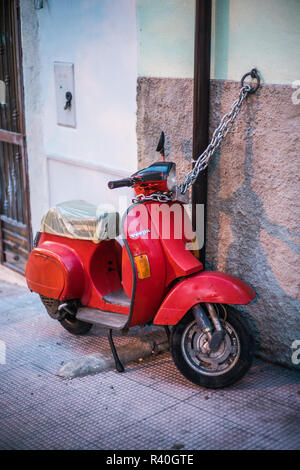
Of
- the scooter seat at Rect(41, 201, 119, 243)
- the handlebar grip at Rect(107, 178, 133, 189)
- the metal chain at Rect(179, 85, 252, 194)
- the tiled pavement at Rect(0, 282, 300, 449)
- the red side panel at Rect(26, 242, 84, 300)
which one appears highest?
the metal chain at Rect(179, 85, 252, 194)

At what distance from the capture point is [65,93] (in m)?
6.02

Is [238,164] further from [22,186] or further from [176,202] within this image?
[22,186]

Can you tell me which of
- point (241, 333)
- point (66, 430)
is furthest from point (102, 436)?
point (241, 333)

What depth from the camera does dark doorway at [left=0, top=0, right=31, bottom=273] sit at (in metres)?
6.64

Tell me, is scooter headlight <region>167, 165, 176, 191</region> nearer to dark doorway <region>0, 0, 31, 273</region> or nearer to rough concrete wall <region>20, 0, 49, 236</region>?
rough concrete wall <region>20, 0, 49, 236</region>

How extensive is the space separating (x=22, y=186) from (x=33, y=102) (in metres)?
1.06

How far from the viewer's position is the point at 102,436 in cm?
349

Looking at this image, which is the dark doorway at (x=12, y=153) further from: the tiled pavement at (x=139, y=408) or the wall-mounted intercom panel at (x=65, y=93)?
the tiled pavement at (x=139, y=408)

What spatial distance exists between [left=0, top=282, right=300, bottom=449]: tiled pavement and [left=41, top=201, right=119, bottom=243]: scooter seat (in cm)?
92

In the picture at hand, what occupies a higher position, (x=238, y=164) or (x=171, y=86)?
(x=171, y=86)

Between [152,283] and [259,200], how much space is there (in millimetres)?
955

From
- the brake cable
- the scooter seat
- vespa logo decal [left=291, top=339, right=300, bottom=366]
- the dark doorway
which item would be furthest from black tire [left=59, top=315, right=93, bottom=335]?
the dark doorway

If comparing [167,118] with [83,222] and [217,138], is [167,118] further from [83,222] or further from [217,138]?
[83,222]

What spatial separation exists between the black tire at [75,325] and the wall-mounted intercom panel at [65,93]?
207 cm
